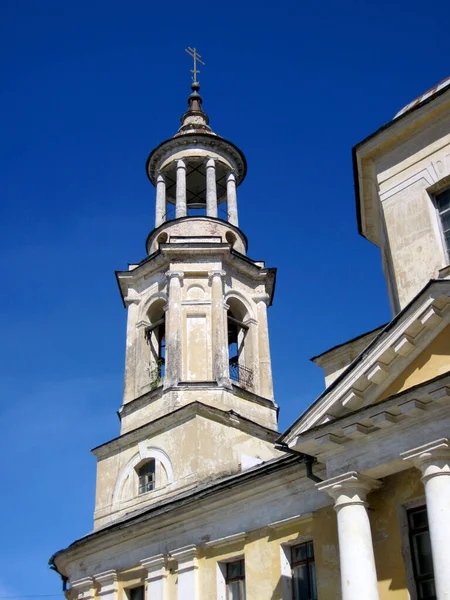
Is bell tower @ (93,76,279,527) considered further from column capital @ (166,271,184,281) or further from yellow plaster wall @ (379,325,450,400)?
yellow plaster wall @ (379,325,450,400)

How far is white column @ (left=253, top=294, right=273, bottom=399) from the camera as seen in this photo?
21.9m

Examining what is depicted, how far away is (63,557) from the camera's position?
1911cm

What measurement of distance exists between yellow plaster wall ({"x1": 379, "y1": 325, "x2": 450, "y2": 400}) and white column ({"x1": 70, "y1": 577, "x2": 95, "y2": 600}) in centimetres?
913

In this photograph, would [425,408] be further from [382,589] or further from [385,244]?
[385,244]

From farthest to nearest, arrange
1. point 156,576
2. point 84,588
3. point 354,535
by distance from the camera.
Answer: point 84,588 < point 156,576 < point 354,535

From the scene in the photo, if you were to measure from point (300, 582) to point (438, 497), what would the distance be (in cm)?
406

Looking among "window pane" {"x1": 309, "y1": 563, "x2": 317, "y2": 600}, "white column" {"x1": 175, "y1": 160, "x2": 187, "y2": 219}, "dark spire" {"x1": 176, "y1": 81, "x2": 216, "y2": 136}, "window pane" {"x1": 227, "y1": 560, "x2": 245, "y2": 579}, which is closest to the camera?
"window pane" {"x1": 309, "y1": 563, "x2": 317, "y2": 600}

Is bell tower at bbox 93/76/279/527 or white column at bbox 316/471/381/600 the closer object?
white column at bbox 316/471/381/600

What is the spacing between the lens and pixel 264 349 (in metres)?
22.5

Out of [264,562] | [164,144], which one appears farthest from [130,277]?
[264,562]

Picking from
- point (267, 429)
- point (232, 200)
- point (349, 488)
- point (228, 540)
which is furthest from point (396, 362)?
point (232, 200)

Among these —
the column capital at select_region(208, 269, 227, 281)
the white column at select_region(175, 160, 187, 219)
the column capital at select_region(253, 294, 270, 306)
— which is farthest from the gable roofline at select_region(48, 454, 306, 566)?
the white column at select_region(175, 160, 187, 219)

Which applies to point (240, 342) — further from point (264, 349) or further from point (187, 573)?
point (187, 573)

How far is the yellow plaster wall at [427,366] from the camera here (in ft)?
Result: 39.1
